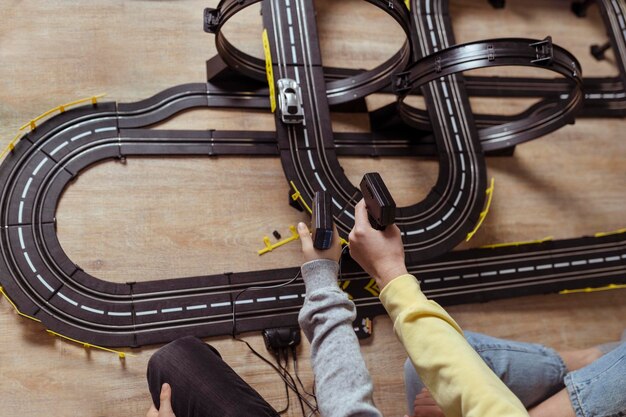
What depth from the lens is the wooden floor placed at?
8.04 feet

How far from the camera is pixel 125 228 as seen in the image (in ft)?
8.66

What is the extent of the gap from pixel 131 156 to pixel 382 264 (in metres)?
1.56

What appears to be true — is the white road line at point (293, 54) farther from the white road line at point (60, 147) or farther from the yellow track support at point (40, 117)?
the white road line at point (60, 147)

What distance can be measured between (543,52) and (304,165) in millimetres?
1110

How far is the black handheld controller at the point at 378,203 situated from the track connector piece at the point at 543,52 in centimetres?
130

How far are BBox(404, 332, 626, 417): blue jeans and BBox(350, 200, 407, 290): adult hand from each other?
0.63 metres

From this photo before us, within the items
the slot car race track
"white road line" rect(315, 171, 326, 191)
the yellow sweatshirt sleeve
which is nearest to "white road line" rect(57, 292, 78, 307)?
the slot car race track

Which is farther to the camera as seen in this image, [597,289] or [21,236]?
[597,289]

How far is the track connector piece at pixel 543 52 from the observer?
266cm

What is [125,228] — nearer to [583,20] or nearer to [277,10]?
[277,10]

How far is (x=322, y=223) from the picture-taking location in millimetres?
1695

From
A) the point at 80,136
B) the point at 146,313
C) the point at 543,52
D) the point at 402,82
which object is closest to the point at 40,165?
the point at 80,136

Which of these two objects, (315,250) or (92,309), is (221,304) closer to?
(92,309)

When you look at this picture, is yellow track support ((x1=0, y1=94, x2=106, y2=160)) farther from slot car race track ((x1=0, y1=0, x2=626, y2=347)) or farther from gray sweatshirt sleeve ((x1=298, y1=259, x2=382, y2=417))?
gray sweatshirt sleeve ((x1=298, y1=259, x2=382, y2=417))
